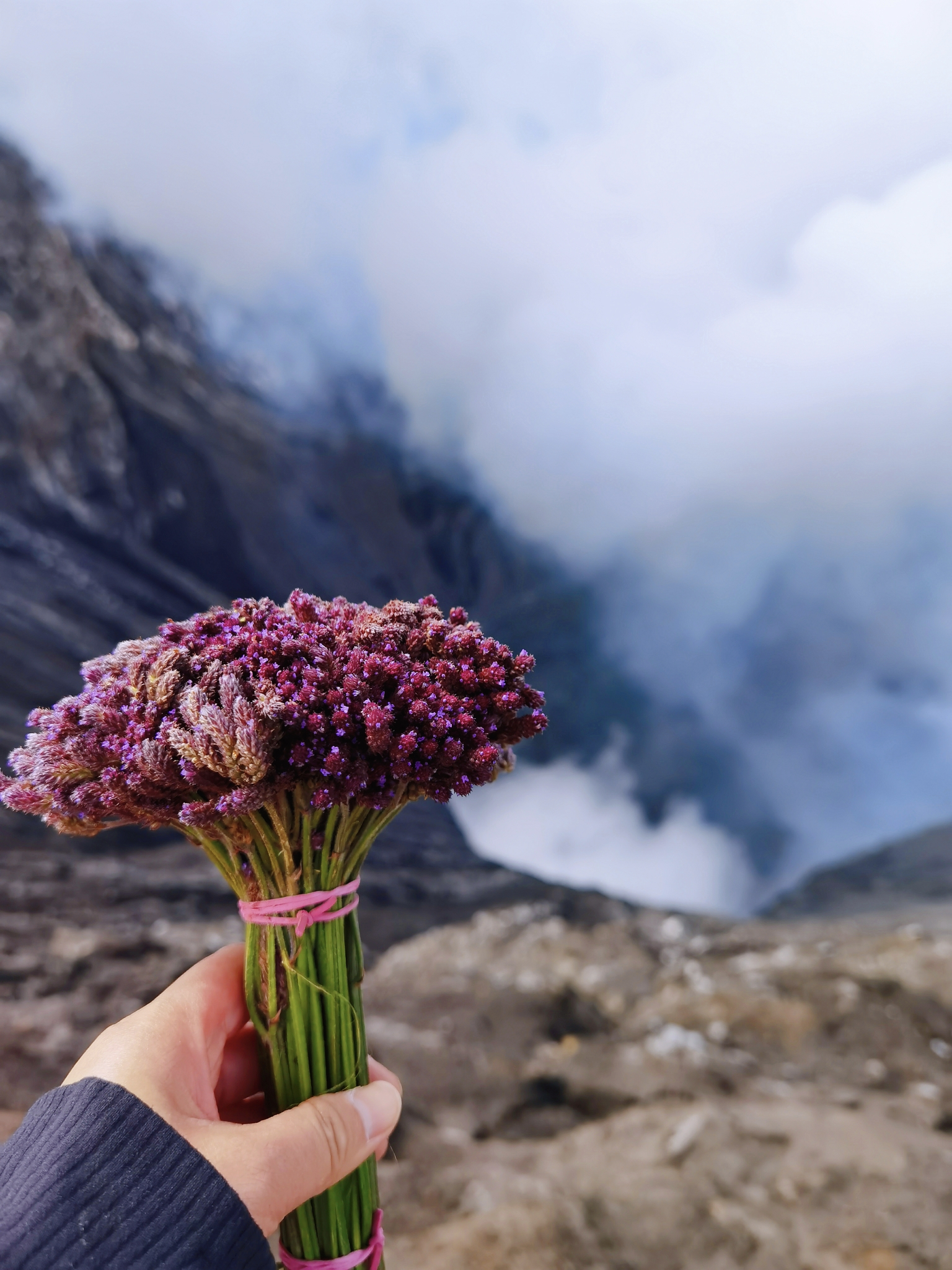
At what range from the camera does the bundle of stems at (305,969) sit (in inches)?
27.3

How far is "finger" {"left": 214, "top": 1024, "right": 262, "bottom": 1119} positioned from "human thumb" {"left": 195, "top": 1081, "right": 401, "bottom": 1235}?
156 millimetres

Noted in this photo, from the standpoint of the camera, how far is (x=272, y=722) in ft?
1.98

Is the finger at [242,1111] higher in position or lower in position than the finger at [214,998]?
lower

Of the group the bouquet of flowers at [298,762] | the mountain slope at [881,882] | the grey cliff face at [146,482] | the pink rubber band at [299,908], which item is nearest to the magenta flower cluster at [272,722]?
the bouquet of flowers at [298,762]

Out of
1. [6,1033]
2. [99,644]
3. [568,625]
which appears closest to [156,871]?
[6,1033]

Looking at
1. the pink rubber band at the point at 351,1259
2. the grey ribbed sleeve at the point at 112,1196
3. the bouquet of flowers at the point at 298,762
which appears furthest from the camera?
the pink rubber band at the point at 351,1259

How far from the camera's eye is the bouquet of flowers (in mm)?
613

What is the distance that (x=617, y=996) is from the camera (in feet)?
6.01

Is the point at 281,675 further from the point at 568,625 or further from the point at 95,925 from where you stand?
the point at 568,625

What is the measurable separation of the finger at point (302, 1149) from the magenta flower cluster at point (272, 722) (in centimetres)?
28

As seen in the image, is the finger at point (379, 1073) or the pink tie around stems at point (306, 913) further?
the finger at point (379, 1073)

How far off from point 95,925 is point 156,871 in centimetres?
23

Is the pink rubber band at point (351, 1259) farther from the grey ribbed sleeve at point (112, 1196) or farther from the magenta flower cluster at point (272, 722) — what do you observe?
the magenta flower cluster at point (272, 722)

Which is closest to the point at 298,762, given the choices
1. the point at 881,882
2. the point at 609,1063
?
the point at 609,1063
